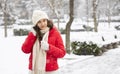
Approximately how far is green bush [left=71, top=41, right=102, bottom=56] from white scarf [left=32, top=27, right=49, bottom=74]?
11.8m

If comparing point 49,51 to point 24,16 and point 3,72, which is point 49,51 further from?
point 24,16

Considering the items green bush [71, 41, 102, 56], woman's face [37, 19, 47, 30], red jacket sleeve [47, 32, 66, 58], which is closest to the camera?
red jacket sleeve [47, 32, 66, 58]

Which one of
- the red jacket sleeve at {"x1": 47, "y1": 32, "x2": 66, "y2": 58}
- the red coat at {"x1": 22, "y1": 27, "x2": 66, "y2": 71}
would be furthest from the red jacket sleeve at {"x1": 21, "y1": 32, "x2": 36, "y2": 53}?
the red jacket sleeve at {"x1": 47, "y1": 32, "x2": 66, "y2": 58}

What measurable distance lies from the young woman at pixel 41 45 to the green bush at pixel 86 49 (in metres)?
11.8

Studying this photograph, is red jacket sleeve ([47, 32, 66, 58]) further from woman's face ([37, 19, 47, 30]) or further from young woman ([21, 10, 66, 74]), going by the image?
woman's face ([37, 19, 47, 30])

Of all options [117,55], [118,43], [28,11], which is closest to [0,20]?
[28,11]

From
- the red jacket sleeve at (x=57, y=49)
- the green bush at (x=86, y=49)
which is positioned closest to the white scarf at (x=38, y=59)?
the red jacket sleeve at (x=57, y=49)

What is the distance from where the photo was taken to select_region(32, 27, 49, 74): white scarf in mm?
4488

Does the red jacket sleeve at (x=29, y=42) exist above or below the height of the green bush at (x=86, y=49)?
above

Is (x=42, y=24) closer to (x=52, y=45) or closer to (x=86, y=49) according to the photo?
(x=52, y=45)

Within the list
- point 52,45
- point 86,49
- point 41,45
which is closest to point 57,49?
point 52,45

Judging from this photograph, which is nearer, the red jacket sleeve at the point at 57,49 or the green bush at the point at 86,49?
the red jacket sleeve at the point at 57,49

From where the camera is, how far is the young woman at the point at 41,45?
4.49 metres

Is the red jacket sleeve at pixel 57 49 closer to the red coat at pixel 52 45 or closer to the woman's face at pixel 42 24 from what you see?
the red coat at pixel 52 45
